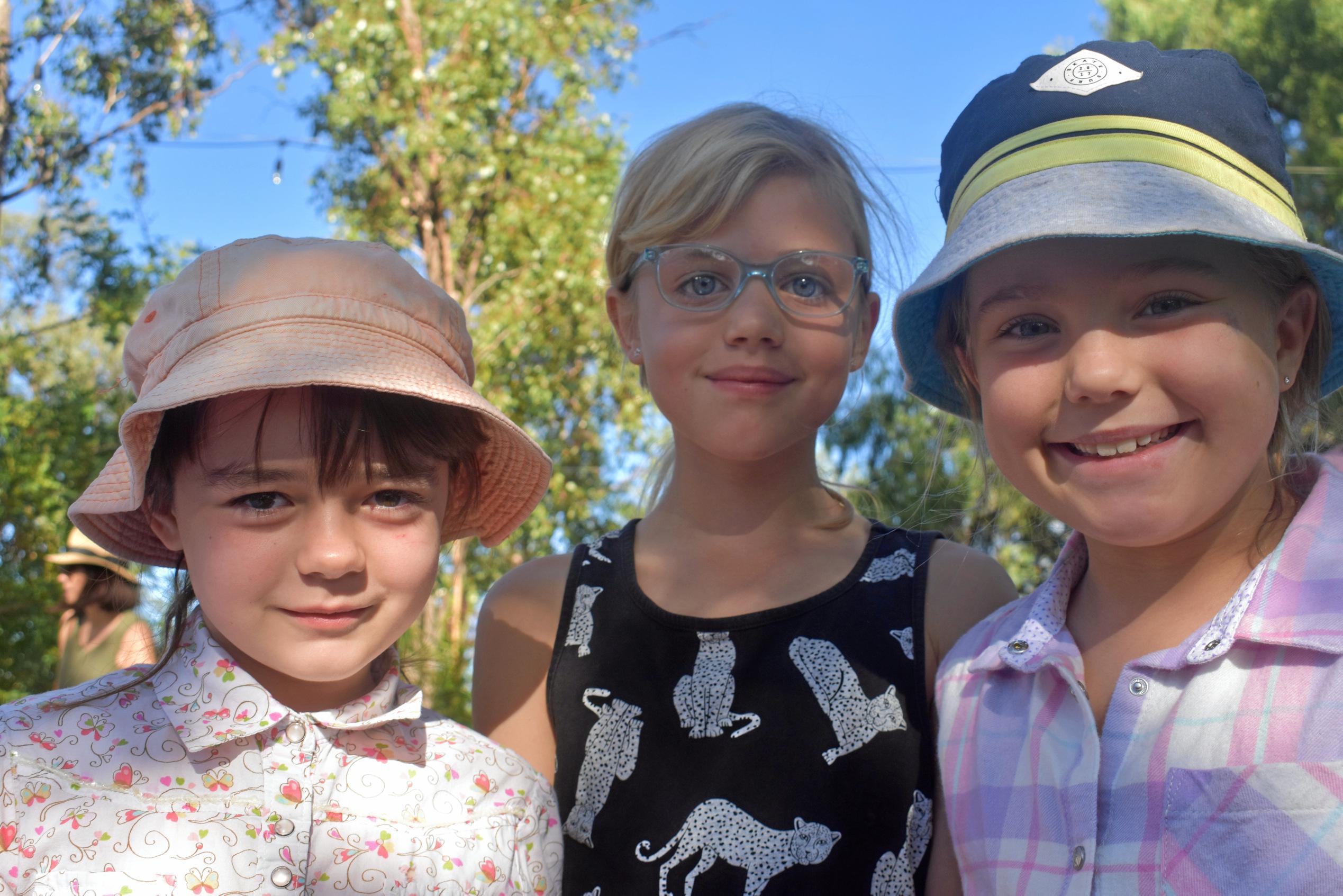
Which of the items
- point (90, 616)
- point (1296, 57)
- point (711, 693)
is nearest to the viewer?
point (711, 693)

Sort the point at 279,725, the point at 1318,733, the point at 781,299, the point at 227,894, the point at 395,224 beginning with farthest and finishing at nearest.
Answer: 1. the point at 395,224
2. the point at 781,299
3. the point at 279,725
4. the point at 227,894
5. the point at 1318,733

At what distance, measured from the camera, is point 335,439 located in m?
1.76

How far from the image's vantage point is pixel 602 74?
9.95 metres

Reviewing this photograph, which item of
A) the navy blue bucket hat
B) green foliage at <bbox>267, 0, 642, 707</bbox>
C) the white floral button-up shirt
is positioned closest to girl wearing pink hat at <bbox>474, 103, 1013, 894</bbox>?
the white floral button-up shirt

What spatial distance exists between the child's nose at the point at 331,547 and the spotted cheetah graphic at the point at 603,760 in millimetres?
645

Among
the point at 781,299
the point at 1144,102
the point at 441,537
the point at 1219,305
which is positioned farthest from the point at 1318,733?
the point at 441,537

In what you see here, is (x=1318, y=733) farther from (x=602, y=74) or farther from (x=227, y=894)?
(x=602, y=74)

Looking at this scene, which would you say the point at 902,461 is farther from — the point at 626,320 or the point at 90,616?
the point at 626,320

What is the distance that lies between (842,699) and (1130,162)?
3.36 feet

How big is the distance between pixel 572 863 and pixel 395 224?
8.42m

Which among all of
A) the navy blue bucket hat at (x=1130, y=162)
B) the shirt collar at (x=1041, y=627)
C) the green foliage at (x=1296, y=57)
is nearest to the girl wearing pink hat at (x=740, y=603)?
the shirt collar at (x=1041, y=627)

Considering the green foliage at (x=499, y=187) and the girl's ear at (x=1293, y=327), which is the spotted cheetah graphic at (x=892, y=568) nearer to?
the girl's ear at (x=1293, y=327)

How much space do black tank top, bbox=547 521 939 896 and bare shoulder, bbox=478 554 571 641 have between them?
0.17 feet

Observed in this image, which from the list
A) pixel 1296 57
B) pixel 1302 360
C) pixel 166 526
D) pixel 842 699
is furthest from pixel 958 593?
pixel 1296 57
